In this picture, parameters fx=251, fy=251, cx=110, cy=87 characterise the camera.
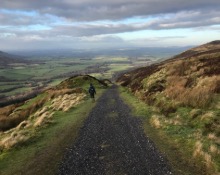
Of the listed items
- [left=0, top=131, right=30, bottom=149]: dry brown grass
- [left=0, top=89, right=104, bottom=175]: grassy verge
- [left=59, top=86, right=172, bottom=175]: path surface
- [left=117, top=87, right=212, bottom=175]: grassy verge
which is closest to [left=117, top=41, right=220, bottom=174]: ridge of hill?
[left=117, top=87, right=212, bottom=175]: grassy verge

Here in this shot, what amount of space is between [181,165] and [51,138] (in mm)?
9154

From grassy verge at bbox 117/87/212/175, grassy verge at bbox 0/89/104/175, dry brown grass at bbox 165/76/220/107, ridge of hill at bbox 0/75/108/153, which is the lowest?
ridge of hill at bbox 0/75/108/153

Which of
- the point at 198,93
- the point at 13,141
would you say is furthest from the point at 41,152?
the point at 198,93

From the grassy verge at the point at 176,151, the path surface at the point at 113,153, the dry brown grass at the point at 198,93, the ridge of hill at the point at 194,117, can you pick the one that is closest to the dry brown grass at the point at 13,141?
the path surface at the point at 113,153

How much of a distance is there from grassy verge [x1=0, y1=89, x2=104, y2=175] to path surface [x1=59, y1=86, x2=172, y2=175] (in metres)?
0.58

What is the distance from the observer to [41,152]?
1395 centimetres

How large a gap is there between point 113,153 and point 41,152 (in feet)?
13.5

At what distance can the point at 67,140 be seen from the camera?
1582 centimetres

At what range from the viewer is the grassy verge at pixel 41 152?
11701 mm

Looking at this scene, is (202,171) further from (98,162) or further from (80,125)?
(80,125)

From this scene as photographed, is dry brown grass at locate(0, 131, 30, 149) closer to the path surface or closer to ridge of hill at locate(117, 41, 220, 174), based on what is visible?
the path surface

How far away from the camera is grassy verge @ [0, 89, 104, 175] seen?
11.7m

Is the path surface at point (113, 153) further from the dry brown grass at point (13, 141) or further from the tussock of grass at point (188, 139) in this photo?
the dry brown grass at point (13, 141)

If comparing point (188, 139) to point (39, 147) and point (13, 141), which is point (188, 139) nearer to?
point (39, 147)
